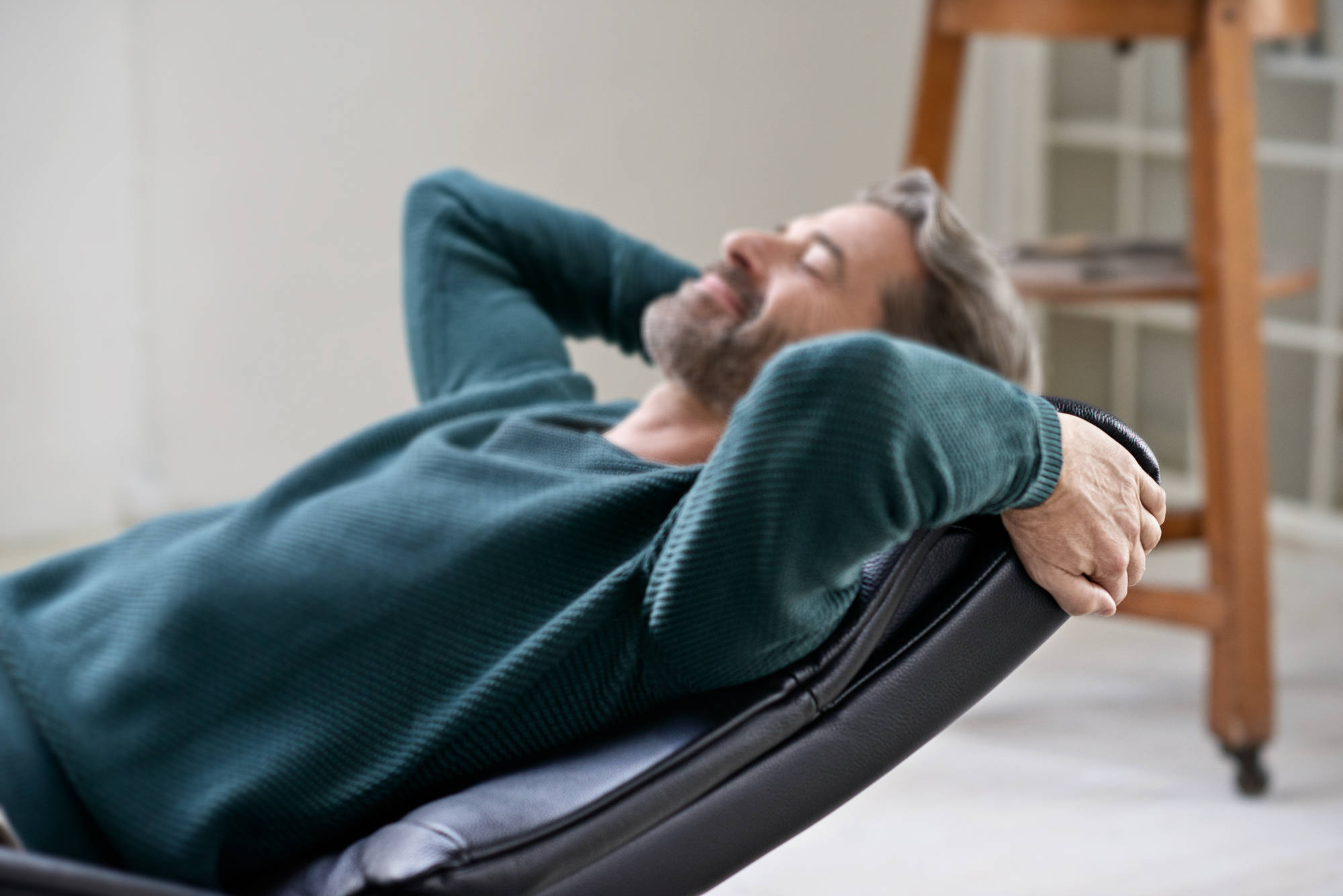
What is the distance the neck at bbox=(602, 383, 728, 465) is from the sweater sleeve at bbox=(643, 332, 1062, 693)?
0.51 m

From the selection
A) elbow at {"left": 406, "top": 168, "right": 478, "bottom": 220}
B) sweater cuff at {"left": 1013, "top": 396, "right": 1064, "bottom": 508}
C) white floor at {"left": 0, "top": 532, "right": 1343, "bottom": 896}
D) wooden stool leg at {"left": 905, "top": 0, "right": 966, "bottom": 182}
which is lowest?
white floor at {"left": 0, "top": 532, "right": 1343, "bottom": 896}

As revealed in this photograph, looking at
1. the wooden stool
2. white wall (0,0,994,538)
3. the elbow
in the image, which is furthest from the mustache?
white wall (0,0,994,538)

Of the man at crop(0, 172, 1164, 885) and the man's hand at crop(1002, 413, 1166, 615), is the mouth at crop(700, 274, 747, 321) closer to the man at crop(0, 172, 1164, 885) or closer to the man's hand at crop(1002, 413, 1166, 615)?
the man at crop(0, 172, 1164, 885)

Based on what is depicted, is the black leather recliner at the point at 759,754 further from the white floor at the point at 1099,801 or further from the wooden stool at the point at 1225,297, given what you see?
the wooden stool at the point at 1225,297

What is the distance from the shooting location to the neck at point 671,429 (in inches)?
61.6

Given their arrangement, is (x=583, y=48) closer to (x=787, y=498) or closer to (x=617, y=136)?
(x=617, y=136)

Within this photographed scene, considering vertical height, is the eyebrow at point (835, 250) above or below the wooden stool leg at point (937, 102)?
below

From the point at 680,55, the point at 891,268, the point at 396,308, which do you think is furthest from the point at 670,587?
the point at 680,55

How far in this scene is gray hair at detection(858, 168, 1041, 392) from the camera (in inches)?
64.9

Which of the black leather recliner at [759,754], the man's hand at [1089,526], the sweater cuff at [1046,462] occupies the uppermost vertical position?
the sweater cuff at [1046,462]

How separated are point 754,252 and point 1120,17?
0.89 m

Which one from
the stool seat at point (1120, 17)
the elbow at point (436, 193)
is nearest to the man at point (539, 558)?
the elbow at point (436, 193)

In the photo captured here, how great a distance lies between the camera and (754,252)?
165 cm

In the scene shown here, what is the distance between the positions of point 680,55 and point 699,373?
2.08m
